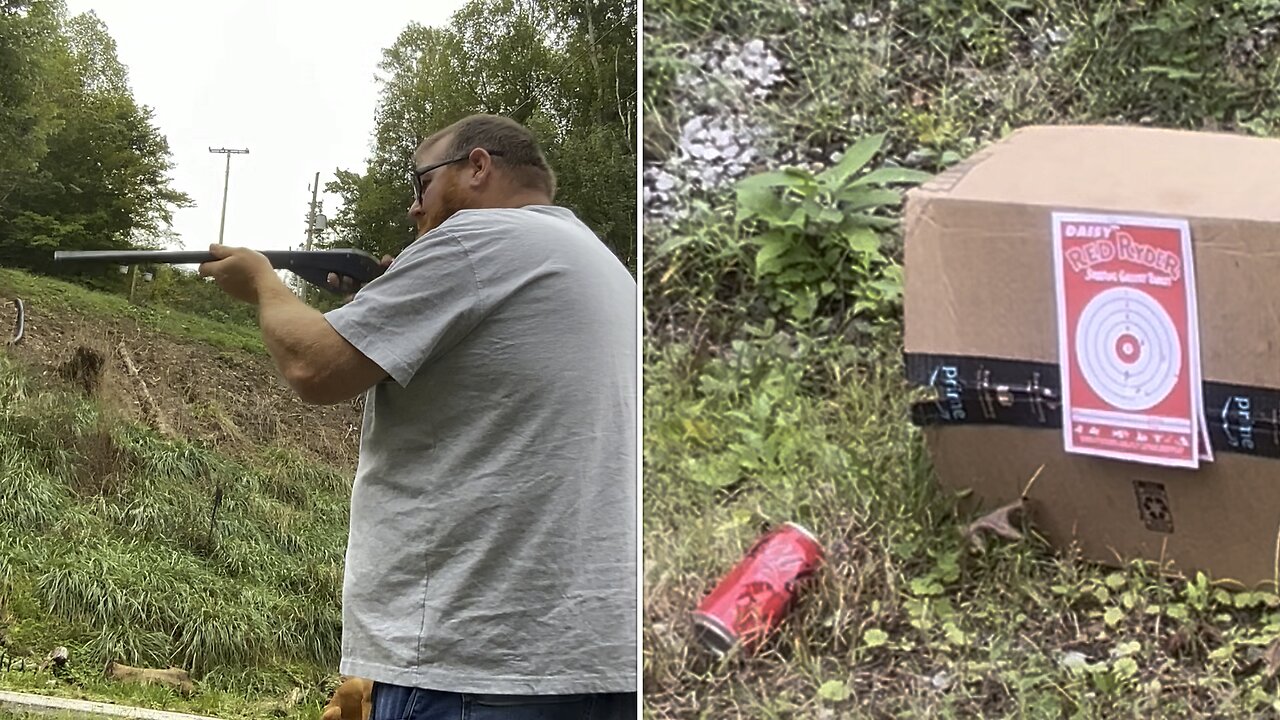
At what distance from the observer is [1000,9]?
98 cm

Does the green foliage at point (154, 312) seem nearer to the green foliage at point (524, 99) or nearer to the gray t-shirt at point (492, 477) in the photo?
the green foliage at point (524, 99)

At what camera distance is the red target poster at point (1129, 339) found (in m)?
0.92

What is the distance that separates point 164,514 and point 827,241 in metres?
1.77

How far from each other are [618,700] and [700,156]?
70cm

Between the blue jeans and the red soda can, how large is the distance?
0.36 m

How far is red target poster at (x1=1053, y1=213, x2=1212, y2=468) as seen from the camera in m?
0.92

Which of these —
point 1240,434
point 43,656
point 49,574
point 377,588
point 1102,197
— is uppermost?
point 1102,197

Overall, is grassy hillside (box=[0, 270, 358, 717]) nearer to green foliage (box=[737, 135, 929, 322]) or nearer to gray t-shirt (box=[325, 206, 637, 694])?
gray t-shirt (box=[325, 206, 637, 694])

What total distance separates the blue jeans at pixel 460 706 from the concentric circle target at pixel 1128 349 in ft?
2.29

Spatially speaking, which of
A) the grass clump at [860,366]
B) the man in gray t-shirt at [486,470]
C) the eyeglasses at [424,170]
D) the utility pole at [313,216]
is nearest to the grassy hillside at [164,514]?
the utility pole at [313,216]

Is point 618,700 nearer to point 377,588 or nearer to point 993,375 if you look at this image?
point 377,588

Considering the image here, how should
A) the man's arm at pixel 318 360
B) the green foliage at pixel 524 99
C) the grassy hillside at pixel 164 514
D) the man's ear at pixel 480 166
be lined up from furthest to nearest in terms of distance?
1. the grassy hillside at pixel 164 514
2. the green foliage at pixel 524 99
3. the man's ear at pixel 480 166
4. the man's arm at pixel 318 360

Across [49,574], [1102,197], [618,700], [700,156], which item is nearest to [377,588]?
[618,700]

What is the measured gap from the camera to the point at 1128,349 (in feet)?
3.04
